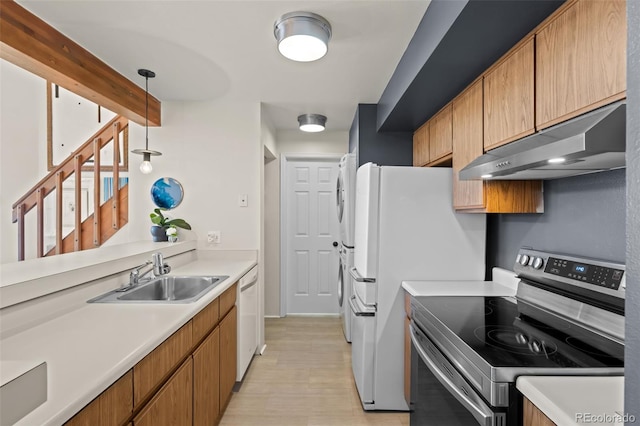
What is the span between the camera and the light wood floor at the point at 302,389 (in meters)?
2.21

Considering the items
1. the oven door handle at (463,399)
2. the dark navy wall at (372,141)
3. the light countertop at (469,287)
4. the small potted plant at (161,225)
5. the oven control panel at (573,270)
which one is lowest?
the oven door handle at (463,399)

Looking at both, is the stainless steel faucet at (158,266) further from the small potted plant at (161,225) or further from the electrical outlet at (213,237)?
the electrical outlet at (213,237)

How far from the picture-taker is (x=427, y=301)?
1757mm

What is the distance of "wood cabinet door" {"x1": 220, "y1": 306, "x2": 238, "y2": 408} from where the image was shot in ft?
6.95

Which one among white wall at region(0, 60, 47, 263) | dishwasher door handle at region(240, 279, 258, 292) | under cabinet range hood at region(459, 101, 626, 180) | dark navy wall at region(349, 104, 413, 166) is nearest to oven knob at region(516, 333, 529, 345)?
under cabinet range hood at region(459, 101, 626, 180)

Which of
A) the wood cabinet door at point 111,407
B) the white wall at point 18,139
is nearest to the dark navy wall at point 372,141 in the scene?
the wood cabinet door at point 111,407

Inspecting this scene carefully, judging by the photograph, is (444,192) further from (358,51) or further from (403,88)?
(358,51)

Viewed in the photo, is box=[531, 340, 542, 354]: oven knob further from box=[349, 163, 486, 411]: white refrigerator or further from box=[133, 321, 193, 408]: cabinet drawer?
box=[133, 321, 193, 408]: cabinet drawer

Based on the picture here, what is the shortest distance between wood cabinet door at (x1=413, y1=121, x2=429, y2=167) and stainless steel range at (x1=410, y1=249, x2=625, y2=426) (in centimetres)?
128

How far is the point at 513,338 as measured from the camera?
1255mm

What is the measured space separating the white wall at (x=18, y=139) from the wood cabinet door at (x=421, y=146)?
426cm

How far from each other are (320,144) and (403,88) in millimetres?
2189

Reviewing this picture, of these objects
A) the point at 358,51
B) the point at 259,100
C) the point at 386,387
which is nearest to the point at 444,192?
the point at 358,51

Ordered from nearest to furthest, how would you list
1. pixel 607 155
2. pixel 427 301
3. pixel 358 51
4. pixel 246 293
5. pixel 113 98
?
pixel 607 155
pixel 427 301
pixel 358 51
pixel 113 98
pixel 246 293
